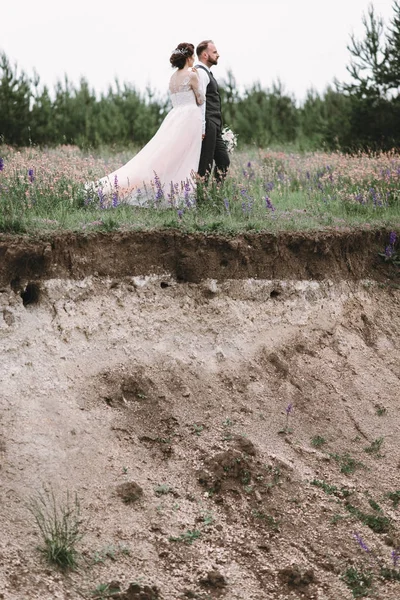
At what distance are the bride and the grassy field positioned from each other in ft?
1.58

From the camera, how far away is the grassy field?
30.1ft

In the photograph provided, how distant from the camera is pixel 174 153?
36.7 feet

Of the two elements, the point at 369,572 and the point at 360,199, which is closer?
the point at 369,572

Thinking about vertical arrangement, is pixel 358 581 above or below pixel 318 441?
below

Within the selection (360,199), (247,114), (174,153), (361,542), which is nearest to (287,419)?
A: (361,542)

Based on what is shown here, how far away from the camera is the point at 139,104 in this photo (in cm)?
2017

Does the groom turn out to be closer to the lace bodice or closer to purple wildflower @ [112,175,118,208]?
the lace bodice

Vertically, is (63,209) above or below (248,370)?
above

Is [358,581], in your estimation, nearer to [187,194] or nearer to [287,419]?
[287,419]

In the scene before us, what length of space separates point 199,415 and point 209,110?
15.9 ft

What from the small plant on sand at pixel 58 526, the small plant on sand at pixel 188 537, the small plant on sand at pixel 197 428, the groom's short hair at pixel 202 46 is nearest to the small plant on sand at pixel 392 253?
the groom's short hair at pixel 202 46

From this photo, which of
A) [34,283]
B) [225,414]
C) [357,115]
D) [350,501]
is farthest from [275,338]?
[357,115]

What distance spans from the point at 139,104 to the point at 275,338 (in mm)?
12283

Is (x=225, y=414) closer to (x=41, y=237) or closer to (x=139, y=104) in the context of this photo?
(x=41, y=237)
